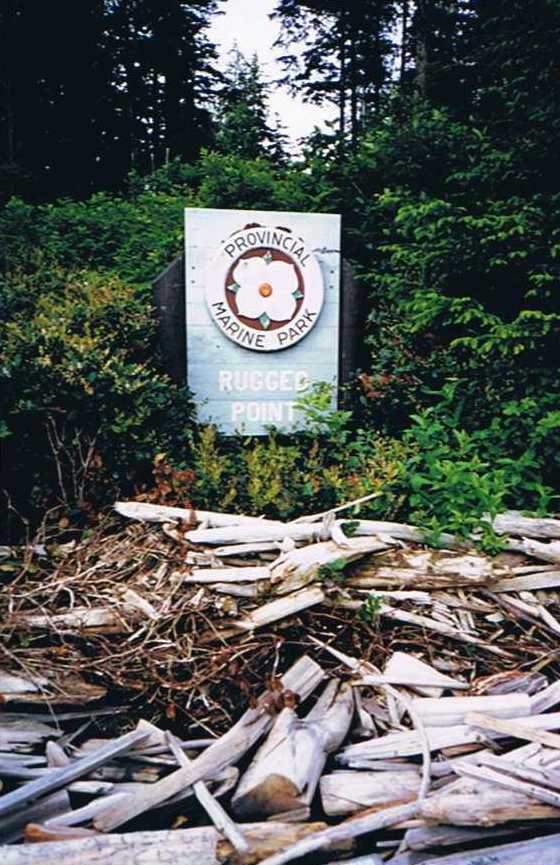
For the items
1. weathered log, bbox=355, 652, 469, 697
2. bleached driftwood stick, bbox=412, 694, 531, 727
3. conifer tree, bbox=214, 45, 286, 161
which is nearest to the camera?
bleached driftwood stick, bbox=412, 694, 531, 727

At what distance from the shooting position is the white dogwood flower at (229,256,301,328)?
4.55 meters

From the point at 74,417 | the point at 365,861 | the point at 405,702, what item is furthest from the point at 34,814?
the point at 74,417

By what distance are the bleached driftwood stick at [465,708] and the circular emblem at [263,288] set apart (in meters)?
2.61

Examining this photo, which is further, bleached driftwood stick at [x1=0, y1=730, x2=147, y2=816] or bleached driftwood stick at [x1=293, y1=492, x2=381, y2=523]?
bleached driftwood stick at [x1=293, y1=492, x2=381, y2=523]

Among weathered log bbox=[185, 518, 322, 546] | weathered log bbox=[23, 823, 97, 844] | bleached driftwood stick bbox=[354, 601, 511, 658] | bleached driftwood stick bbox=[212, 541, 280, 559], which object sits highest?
→ weathered log bbox=[185, 518, 322, 546]

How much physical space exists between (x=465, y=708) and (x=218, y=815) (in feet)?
3.38

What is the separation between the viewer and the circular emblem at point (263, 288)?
4523 millimetres

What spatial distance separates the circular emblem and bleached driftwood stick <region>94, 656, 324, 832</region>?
7.77 ft

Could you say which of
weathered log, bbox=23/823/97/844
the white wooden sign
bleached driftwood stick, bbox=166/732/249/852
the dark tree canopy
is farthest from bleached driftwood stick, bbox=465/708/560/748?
the dark tree canopy

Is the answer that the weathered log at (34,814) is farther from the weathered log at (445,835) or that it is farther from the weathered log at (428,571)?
the weathered log at (428,571)

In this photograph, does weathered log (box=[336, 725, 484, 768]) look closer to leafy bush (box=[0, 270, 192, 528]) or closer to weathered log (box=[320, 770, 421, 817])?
weathered log (box=[320, 770, 421, 817])

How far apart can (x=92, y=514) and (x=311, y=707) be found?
142cm

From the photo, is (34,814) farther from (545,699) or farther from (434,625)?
(545,699)

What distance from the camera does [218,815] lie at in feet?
7.42
